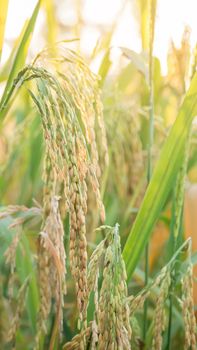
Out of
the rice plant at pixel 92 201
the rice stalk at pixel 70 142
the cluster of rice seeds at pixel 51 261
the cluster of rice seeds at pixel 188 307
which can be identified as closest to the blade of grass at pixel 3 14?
the rice plant at pixel 92 201

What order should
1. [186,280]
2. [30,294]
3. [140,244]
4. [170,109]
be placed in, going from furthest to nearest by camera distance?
[170,109] → [30,294] → [140,244] → [186,280]

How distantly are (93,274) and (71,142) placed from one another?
0.18 m

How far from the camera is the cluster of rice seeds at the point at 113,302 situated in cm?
88

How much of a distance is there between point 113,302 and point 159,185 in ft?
0.91

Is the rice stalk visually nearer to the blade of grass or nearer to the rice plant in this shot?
the rice plant

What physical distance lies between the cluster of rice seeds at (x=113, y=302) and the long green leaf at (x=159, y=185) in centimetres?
21

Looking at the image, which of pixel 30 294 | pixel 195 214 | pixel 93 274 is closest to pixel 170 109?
pixel 195 214

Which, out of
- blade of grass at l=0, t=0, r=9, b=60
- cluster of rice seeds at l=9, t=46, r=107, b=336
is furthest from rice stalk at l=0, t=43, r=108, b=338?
blade of grass at l=0, t=0, r=9, b=60

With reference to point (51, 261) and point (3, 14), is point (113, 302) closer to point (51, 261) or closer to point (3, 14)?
point (51, 261)

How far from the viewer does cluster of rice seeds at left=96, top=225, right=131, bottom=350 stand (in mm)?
877

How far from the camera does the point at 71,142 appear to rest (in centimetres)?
84

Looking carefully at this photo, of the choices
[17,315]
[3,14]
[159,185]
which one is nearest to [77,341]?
[17,315]

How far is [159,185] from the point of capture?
1.10m

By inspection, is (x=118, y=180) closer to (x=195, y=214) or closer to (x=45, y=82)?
(x=195, y=214)
